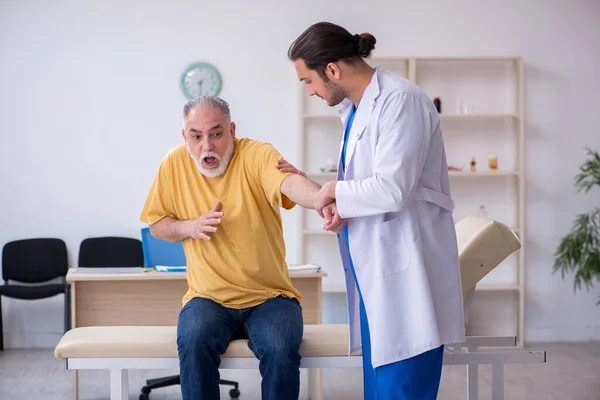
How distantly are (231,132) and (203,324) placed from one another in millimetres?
652

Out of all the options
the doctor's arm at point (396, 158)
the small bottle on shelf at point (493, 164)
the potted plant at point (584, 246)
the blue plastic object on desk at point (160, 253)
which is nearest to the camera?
the doctor's arm at point (396, 158)

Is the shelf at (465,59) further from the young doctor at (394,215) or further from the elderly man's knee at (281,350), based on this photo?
the elderly man's knee at (281,350)

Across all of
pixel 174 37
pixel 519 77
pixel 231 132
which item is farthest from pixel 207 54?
pixel 231 132

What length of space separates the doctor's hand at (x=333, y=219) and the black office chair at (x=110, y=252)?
3239 mm

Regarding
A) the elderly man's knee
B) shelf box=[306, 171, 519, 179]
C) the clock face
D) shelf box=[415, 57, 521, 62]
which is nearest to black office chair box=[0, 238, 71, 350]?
the clock face

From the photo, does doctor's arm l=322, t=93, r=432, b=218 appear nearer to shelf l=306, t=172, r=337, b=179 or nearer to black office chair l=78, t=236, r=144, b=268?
shelf l=306, t=172, r=337, b=179

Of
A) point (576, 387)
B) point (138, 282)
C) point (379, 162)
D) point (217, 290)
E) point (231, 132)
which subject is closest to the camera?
point (379, 162)

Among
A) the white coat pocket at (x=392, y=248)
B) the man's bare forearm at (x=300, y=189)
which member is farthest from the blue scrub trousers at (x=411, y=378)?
the man's bare forearm at (x=300, y=189)

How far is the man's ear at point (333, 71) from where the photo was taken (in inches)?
77.5

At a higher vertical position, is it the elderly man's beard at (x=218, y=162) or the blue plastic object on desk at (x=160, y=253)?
the elderly man's beard at (x=218, y=162)

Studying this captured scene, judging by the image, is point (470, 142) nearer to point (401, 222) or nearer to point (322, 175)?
point (322, 175)

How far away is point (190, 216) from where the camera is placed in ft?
7.88

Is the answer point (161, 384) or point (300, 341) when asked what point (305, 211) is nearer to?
point (161, 384)

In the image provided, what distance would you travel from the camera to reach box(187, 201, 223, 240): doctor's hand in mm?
2271
